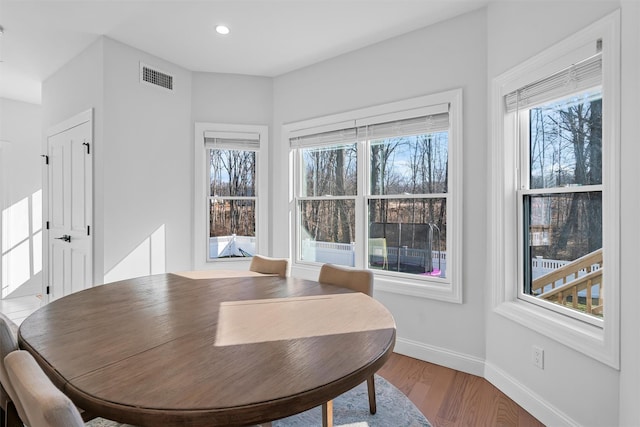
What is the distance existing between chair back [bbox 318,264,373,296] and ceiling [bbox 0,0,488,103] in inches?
76.2

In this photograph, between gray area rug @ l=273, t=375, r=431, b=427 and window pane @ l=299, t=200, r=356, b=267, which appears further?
window pane @ l=299, t=200, r=356, b=267

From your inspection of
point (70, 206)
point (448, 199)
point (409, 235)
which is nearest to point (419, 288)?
point (409, 235)

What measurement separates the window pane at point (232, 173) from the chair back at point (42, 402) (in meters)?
3.13

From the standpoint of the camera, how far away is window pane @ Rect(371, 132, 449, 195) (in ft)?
9.29

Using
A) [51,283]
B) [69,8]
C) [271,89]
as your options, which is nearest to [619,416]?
[271,89]

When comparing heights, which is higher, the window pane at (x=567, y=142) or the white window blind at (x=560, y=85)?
the white window blind at (x=560, y=85)

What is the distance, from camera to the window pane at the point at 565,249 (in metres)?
1.85

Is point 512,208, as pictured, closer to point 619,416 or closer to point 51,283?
point 619,416

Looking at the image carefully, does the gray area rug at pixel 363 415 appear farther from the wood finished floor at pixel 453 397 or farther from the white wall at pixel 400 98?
the white wall at pixel 400 98

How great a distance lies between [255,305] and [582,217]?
1.89 meters

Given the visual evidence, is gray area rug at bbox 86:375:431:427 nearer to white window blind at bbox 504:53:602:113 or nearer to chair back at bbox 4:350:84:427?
chair back at bbox 4:350:84:427

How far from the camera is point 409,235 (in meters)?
3.01

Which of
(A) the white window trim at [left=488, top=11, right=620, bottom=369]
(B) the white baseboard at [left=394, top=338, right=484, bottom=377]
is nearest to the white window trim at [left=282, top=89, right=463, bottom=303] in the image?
(A) the white window trim at [left=488, top=11, right=620, bottom=369]

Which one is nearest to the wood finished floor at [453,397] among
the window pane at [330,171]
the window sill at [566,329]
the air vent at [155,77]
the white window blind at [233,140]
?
the window sill at [566,329]
